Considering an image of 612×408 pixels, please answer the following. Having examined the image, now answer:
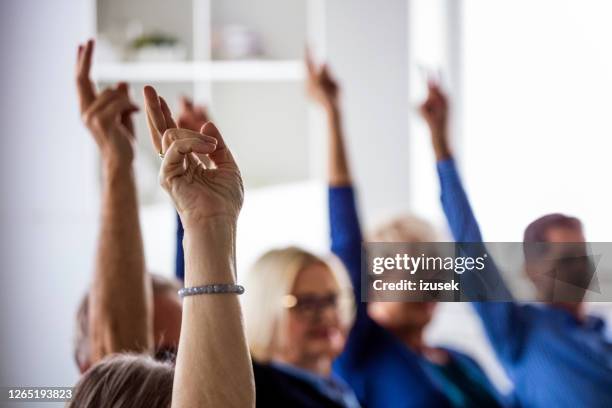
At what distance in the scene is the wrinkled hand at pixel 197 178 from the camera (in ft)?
2.20

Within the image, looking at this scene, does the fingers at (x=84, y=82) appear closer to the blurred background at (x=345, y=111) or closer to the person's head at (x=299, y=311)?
the blurred background at (x=345, y=111)

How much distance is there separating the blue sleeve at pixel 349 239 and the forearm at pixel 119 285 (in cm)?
41

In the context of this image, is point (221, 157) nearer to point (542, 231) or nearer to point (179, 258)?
point (179, 258)

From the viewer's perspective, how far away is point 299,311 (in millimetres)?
1399

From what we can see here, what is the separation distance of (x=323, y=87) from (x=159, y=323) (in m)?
0.63

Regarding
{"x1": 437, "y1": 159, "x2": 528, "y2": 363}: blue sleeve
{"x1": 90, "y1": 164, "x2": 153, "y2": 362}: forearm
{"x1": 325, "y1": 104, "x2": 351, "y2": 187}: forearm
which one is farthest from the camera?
{"x1": 325, "y1": 104, "x2": 351, "y2": 187}: forearm

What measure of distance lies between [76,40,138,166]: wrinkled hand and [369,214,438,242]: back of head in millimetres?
480

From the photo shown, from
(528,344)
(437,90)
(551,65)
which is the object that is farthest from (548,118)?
(528,344)

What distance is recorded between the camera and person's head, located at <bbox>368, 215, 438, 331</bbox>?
54.6 inches

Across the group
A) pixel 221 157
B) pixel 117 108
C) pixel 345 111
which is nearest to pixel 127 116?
pixel 117 108

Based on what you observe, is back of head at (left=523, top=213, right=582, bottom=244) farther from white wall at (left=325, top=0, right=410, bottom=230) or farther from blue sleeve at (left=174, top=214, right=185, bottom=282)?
blue sleeve at (left=174, top=214, right=185, bottom=282)

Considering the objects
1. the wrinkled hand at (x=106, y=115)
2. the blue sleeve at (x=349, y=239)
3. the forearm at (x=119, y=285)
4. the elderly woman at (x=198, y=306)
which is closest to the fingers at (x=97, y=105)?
the wrinkled hand at (x=106, y=115)

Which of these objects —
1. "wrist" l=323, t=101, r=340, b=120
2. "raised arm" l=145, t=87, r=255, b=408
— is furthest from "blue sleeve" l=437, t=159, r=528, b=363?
Result: "raised arm" l=145, t=87, r=255, b=408

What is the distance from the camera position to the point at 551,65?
4.58 feet
